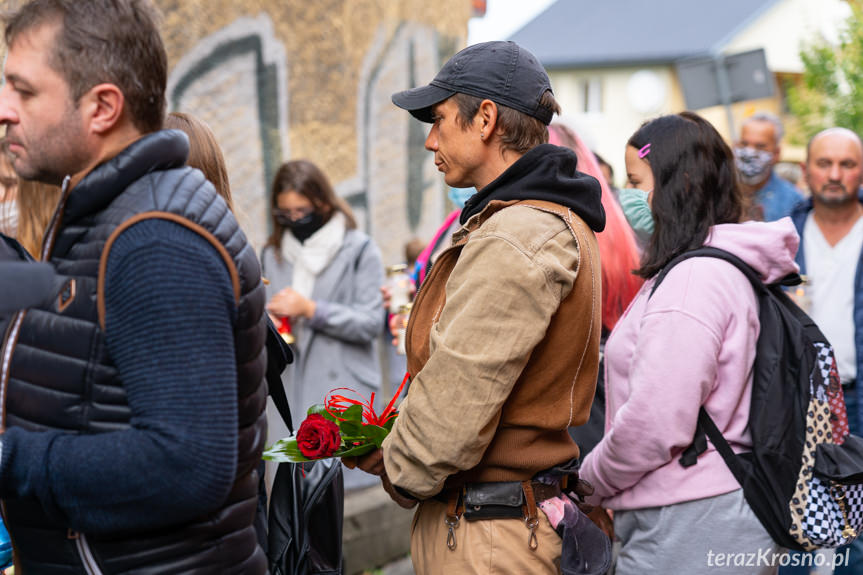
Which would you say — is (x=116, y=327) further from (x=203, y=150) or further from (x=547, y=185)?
(x=203, y=150)

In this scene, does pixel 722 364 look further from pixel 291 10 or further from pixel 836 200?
pixel 291 10

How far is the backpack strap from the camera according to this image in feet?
10.0

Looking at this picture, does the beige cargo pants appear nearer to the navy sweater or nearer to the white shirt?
the navy sweater

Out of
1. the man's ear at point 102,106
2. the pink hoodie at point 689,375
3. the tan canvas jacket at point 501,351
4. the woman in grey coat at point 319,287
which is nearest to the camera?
the man's ear at point 102,106

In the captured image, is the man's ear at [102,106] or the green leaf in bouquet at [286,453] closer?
the man's ear at [102,106]

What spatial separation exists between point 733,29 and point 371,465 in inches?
1516

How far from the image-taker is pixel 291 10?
21.7 feet

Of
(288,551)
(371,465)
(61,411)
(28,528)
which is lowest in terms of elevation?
(288,551)

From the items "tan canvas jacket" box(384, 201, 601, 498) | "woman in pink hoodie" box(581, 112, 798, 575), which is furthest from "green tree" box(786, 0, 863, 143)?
"tan canvas jacket" box(384, 201, 601, 498)

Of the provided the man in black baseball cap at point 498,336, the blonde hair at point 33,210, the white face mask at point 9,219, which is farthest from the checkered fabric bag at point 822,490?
the white face mask at point 9,219

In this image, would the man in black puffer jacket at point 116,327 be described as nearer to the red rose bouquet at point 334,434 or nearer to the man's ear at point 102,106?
the man's ear at point 102,106

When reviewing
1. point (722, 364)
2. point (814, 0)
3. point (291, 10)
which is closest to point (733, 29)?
point (814, 0)

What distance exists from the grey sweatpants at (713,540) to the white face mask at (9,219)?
89.8 inches

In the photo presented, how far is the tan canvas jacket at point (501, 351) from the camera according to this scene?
2412 mm
